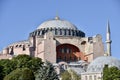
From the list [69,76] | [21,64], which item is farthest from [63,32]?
[21,64]

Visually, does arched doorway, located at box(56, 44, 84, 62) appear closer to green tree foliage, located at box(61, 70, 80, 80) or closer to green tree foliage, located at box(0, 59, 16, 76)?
green tree foliage, located at box(61, 70, 80, 80)

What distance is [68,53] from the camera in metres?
70.5

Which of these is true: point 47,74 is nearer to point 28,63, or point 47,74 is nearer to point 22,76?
point 22,76

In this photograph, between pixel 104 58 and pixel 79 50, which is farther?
pixel 79 50

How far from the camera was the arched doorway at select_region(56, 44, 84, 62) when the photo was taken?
69.8 m

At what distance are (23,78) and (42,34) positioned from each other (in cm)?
2922

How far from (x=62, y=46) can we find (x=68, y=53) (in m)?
1.25

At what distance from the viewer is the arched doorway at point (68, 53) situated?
69812 millimetres

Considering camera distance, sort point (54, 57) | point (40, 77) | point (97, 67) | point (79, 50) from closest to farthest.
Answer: point (40, 77), point (97, 67), point (54, 57), point (79, 50)

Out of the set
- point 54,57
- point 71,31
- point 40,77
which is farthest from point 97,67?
point 40,77

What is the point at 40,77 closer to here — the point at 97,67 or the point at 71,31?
the point at 97,67

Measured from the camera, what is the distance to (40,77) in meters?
41.6

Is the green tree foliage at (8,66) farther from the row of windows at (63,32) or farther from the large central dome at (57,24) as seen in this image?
the large central dome at (57,24)

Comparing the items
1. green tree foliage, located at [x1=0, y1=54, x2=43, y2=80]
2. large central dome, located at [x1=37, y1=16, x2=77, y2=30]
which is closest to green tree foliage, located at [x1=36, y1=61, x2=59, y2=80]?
green tree foliage, located at [x1=0, y1=54, x2=43, y2=80]
